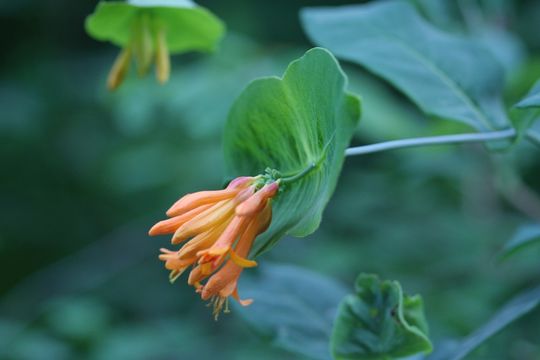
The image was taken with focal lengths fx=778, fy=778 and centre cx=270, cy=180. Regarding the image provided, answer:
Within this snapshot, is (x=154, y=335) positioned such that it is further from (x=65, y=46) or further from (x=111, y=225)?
(x=65, y=46)

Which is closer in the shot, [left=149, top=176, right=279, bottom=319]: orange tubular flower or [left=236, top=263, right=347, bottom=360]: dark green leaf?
[left=149, top=176, right=279, bottom=319]: orange tubular flower

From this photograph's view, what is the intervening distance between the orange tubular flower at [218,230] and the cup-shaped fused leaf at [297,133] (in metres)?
0.03

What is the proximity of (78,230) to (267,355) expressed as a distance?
1.60 meters

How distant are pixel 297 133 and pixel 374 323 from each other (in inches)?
6.8

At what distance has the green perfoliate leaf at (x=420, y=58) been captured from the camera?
78 centimetres

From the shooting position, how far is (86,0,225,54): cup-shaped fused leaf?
33.6 inches

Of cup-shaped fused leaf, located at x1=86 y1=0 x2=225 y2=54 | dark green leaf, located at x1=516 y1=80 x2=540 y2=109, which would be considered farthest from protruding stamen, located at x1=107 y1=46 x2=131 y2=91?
dark green leaf, located at x1=516 y1=80 x2=540 y2=109

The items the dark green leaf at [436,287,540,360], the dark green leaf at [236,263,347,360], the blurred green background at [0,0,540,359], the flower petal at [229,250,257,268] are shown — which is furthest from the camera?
the blurred green background at [0,0,540,359]

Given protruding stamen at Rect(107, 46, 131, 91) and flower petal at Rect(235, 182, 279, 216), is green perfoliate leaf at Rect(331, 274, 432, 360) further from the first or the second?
protruding stamen at Rect(107, 46, 131, 91)

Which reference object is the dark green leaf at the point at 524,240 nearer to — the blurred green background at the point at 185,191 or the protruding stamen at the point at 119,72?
the blurred green background at the point at 185,191

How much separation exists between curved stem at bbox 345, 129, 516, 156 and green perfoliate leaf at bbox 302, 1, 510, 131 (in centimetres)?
7

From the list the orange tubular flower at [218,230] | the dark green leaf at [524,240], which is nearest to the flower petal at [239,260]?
the orange tubular flower at [218,230]

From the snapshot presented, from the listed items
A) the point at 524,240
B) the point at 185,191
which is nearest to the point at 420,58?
the point at 524,240

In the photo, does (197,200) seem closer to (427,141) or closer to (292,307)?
(427,141)
